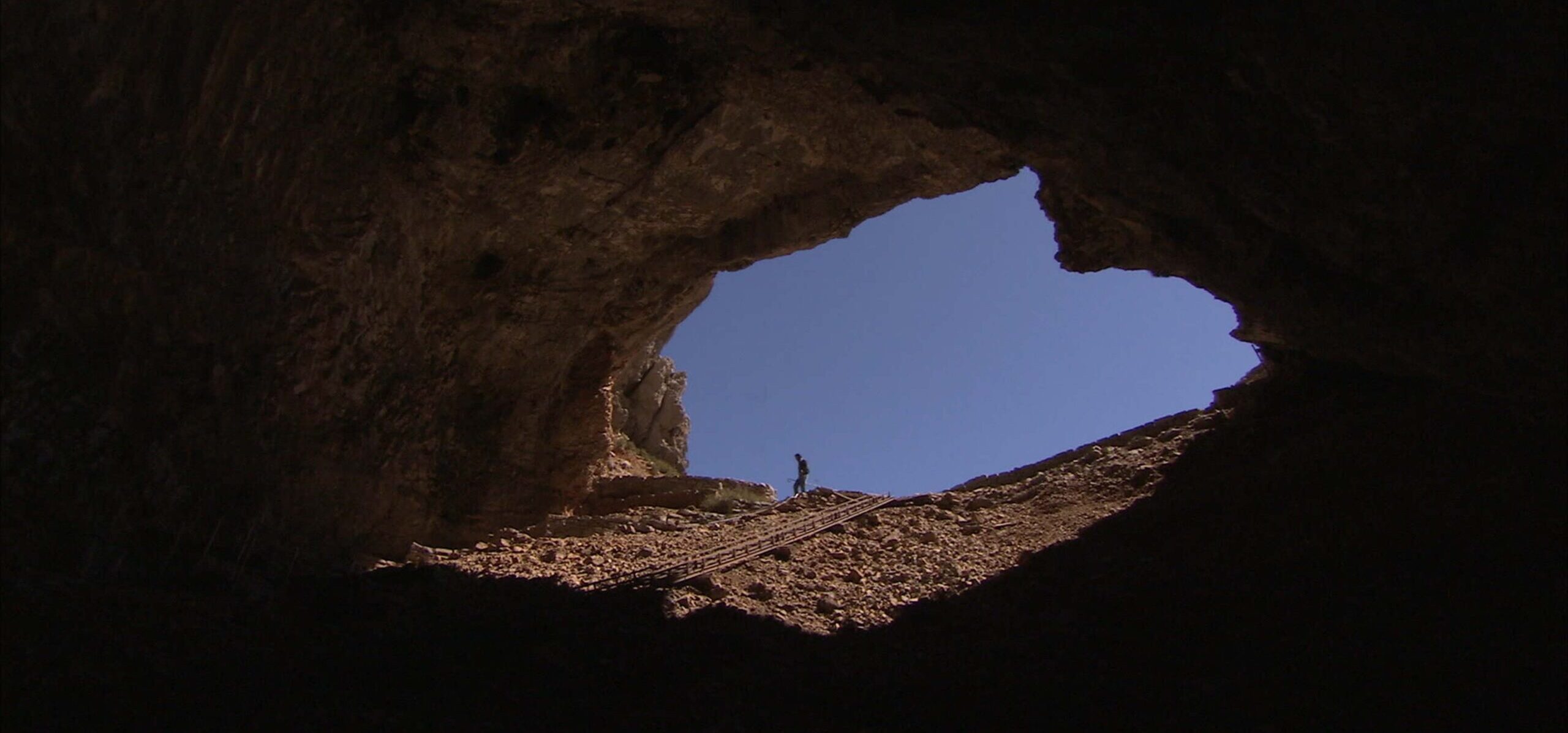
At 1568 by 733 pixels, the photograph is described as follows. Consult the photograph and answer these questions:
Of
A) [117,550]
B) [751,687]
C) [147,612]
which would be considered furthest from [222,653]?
[751,687]

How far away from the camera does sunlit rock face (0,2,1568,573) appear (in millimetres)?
→ 5914

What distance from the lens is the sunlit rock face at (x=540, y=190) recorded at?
5914mm

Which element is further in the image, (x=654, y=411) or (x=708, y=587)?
(x=654, y=411)

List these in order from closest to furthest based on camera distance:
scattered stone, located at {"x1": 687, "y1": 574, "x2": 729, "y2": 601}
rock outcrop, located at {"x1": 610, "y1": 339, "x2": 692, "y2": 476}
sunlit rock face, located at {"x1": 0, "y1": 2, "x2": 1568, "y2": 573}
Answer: sunlit rock face, located at {"x1": 0, "y1": 2, "x2": 1568, "y2": 573} < scattered stone, located at {"x1": 687, "y1": 574, "x2": 729, "y2": 601} < rock outcrop, located at {"x1": 610, "y1": 339, "x2": 692, "y2": 476}

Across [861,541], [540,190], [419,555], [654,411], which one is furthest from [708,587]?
[654,411]

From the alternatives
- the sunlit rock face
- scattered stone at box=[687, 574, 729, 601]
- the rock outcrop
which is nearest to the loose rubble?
scattered stone at box=[687, 574, 729, 601]

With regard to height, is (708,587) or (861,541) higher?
(861,541)

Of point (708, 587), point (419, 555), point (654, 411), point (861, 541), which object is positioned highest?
point (654, 411)

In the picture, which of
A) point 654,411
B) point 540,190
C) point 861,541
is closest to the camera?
point 540,190

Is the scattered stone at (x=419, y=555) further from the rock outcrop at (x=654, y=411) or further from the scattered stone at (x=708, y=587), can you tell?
the rock outcrop at (x=654, y=411)

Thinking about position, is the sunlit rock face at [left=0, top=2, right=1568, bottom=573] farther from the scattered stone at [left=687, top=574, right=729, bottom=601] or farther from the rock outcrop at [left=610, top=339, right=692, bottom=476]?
the rock outcrop at [left=610, top=339, right=692, bottom=476]

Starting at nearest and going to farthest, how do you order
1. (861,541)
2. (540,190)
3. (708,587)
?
(708,587), (540,190), (861,541)

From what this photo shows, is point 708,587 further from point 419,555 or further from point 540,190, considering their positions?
point 540,190

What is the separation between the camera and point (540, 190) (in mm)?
10875
